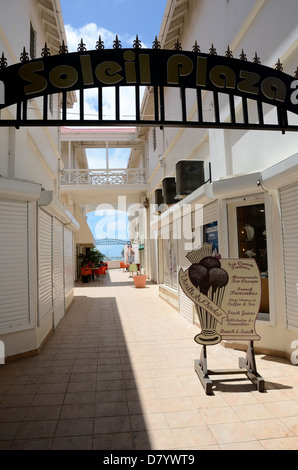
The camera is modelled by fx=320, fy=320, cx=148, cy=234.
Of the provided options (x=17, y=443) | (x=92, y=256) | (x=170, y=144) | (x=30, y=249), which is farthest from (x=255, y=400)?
(x=92, y=256)

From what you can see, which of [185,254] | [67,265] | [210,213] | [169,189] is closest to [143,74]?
[210,213]

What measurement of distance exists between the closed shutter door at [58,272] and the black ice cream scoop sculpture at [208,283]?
447 centimetres

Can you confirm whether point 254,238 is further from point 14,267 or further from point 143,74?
point 14,267

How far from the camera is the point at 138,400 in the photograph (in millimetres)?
3895

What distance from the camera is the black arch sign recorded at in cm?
279

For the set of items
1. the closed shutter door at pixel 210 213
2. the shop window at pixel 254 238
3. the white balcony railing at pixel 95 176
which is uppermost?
the white balcony railing at pixel 95 176

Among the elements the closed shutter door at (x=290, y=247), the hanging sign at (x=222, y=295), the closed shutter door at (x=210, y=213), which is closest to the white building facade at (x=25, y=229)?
the hanging sign at (x=222, y=295)

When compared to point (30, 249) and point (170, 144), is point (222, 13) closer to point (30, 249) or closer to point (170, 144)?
point (170, 144)

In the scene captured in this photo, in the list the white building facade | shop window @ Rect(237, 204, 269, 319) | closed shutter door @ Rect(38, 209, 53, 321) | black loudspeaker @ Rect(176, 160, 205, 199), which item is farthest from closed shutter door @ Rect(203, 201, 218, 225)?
closed shutter door @ Rect(38, 209, 53, 321)

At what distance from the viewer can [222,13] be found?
726 cm

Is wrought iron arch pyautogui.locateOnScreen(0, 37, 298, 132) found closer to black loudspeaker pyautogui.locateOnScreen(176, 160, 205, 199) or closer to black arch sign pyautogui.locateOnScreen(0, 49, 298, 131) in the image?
black arch sign pyautogui.locateOnScreen(0, 49, 298, 131)

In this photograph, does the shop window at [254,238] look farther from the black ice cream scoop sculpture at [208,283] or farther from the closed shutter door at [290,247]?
the black ice cream scoop sculpture at [208,283]

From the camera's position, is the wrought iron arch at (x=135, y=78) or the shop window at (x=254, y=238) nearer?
the wrought iron arch at (x=135, y=78)

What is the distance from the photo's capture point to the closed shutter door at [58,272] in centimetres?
793
